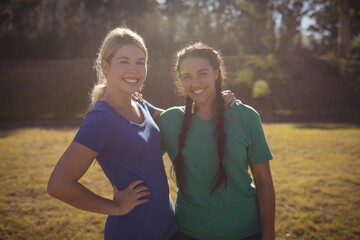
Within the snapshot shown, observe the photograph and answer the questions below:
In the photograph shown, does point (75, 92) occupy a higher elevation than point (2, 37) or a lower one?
lower

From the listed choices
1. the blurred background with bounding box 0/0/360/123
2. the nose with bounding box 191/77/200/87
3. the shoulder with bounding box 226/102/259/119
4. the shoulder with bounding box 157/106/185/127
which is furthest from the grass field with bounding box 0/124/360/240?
the blurred background with bounding box 0/0/360/123

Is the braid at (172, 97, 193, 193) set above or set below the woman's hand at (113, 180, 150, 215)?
above

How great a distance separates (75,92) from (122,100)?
23.2 metres

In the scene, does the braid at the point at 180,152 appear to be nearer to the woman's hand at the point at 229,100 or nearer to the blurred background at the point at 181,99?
the woman's hand at the point at 229,100

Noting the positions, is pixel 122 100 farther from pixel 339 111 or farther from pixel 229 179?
pixel 339 111

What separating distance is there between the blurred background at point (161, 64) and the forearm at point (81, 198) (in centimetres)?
1802

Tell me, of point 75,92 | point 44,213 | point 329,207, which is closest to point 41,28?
point 75,92

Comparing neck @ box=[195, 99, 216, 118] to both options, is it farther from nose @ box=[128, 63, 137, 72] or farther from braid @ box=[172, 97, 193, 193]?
nose @ box=[128, 63, 137, 72]

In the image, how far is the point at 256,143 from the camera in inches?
100

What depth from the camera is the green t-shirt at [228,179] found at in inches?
98.3

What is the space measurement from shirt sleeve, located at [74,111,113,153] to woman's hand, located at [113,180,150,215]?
37 cm

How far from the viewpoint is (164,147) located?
9.00 feet

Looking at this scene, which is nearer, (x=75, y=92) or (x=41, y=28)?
(x=75, y=92)

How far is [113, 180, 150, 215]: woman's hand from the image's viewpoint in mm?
2264
